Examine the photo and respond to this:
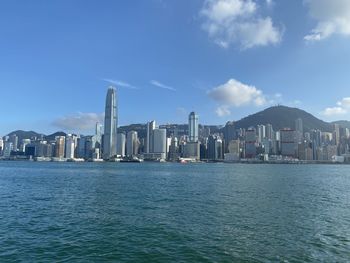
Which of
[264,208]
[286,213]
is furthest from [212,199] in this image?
[286,213]

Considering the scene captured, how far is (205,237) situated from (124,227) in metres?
6.87

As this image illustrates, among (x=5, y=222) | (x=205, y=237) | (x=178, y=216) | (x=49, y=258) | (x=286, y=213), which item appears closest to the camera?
(x=49, y=258)

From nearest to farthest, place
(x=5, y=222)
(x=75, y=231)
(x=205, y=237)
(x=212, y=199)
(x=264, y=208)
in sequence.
→ (x=205, y=237), (x=75, y=231), (x=5, y=222), (x=264, y=208), (x=212, y=199)

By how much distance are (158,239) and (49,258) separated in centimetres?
722

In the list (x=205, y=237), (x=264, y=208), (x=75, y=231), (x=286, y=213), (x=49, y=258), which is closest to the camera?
(x=49, y=258)

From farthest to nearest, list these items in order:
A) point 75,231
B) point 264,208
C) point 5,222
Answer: point 264,208
point 5,222
point 75,231

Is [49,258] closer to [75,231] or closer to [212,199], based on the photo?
[75,231]

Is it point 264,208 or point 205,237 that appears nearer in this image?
point 205,237

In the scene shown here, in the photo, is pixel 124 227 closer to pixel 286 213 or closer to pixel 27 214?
pixel 27 214

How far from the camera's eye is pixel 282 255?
69.4 feet

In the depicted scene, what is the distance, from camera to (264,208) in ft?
125

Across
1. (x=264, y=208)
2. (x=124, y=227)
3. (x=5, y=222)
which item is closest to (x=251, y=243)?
(x=124, y=227)

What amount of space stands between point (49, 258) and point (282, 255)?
13266mm

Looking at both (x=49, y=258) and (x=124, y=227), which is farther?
(x=124, y=227)
